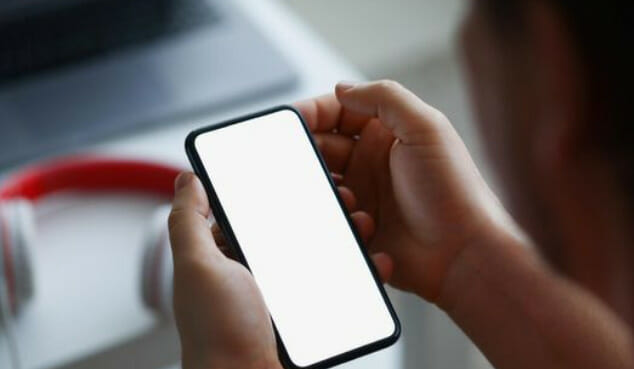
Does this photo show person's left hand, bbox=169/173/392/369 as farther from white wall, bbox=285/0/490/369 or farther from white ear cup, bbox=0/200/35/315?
white wall, bbox=285/0/490/369

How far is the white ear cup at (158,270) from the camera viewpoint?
0.63 m

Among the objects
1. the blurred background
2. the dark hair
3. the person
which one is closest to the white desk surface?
the blurred background

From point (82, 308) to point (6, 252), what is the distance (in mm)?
64

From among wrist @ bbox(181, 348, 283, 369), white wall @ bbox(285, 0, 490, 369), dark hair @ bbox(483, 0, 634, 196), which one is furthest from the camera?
white wall @ bbox(285, 0, 490, 369)

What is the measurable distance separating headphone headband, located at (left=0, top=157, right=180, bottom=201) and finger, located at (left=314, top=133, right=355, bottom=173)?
0.54ft

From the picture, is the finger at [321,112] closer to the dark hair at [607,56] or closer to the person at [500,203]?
the person at [500,203]

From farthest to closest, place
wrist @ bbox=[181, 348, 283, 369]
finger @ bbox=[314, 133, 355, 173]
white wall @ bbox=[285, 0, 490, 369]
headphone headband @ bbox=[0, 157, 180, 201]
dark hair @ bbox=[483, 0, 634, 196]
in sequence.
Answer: white wall @ bbox=[285, 0, 490, 369]
headphone headband @ bbox=[0, 157, 180, 201]
finger @ bbox=[314, 133, 355, 173]
wrist @ bbox=[181, 348, 283, 369]
dark hair @ bbox=[483, 0, 634, 196]

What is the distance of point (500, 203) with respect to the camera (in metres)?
0.55

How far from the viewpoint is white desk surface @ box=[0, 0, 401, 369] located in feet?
2.05

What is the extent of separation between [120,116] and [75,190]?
71 mm

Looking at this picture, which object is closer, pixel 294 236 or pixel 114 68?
pixel 294 236

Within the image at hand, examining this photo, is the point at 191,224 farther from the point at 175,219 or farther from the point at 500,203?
the point at 500,203

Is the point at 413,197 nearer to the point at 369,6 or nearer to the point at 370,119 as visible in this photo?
the point at 370,119

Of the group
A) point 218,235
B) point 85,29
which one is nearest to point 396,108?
point 218,235
